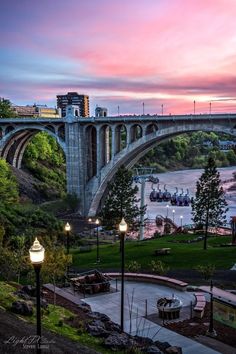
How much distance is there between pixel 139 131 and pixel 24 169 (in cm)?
2770

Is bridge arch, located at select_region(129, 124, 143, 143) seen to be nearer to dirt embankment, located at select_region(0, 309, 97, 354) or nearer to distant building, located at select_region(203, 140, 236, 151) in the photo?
dirt embankment, located at select_region(0, 309, 97, 354)

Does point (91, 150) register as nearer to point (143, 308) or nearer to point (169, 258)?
point (169, 258)

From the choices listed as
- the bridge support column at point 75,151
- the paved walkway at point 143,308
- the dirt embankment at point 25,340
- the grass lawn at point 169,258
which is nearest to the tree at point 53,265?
the paved walkway at point 143,308

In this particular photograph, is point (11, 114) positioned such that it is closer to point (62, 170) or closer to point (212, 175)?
point (62, 170)

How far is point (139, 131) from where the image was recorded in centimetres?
5094

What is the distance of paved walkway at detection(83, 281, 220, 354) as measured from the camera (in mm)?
12210

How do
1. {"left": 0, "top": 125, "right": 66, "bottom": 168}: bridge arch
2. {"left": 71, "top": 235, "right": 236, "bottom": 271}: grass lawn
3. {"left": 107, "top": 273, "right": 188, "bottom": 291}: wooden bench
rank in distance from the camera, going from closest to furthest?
{"left": 107, "top": 273, "right": 188, "bottom": 291}: wooden bench → {"left": 71, "top": 235, "right": 236, "bottom": 271}: grass lawn → {"left": 0, "top": 125, "right": 66, "bottom": 168}: bridge arch

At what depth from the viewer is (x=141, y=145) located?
4706 centimetres

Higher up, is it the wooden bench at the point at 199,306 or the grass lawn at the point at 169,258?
the wooden bench at the point at 199,306

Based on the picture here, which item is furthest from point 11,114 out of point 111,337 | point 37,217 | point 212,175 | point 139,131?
point 111,337

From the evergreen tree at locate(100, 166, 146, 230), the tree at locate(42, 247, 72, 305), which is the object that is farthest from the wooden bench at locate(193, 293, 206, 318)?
the evergreen tree at locate(100, 166, 146, 230)

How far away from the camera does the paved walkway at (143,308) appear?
40.1ft

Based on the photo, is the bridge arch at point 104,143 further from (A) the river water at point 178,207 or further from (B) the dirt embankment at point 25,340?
(B) the dirt embankment at point 25,340

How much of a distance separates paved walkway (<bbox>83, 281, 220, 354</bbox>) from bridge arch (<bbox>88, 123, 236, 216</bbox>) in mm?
27173
